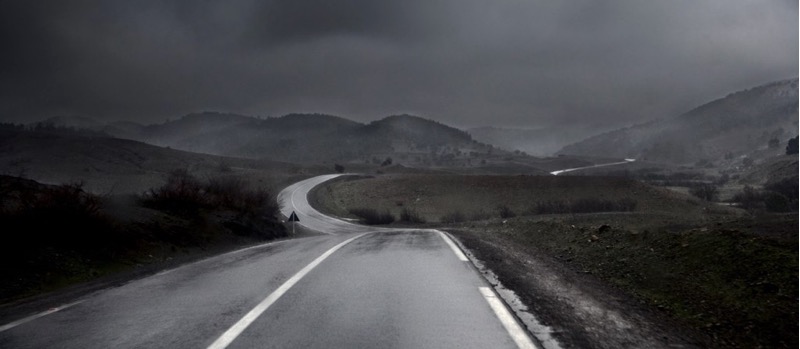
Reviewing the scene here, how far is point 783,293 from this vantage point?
22.0ft

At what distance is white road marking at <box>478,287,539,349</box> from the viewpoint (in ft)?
16.1

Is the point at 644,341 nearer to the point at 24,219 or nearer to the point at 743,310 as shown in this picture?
the point at 743,310

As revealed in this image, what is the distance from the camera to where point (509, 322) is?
18.6ft

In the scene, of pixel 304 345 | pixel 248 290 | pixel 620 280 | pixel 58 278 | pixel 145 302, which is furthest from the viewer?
pixel 58 278

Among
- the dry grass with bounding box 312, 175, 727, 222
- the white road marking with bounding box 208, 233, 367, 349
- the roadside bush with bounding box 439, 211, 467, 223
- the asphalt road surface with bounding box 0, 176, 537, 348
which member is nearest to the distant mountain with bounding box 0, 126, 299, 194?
the dry grass with bounding box 312, 175, 727, 222

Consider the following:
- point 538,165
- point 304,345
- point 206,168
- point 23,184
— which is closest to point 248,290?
point 304,345

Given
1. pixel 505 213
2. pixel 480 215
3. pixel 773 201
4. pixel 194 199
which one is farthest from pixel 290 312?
pixel 480 215

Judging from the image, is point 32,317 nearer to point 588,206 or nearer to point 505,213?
point 505,213

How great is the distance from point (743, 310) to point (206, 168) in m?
107

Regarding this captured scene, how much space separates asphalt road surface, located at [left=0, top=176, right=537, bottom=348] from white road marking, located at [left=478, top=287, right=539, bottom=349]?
1cm

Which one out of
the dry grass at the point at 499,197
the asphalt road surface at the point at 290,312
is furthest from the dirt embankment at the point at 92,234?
the dry grass at the point at 499,197

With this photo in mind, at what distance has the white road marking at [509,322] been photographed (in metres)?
4.92

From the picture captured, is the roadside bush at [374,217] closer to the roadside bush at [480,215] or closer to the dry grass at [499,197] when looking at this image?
the dry grass at [499,197]

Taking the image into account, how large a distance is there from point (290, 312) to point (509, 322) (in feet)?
8.49
